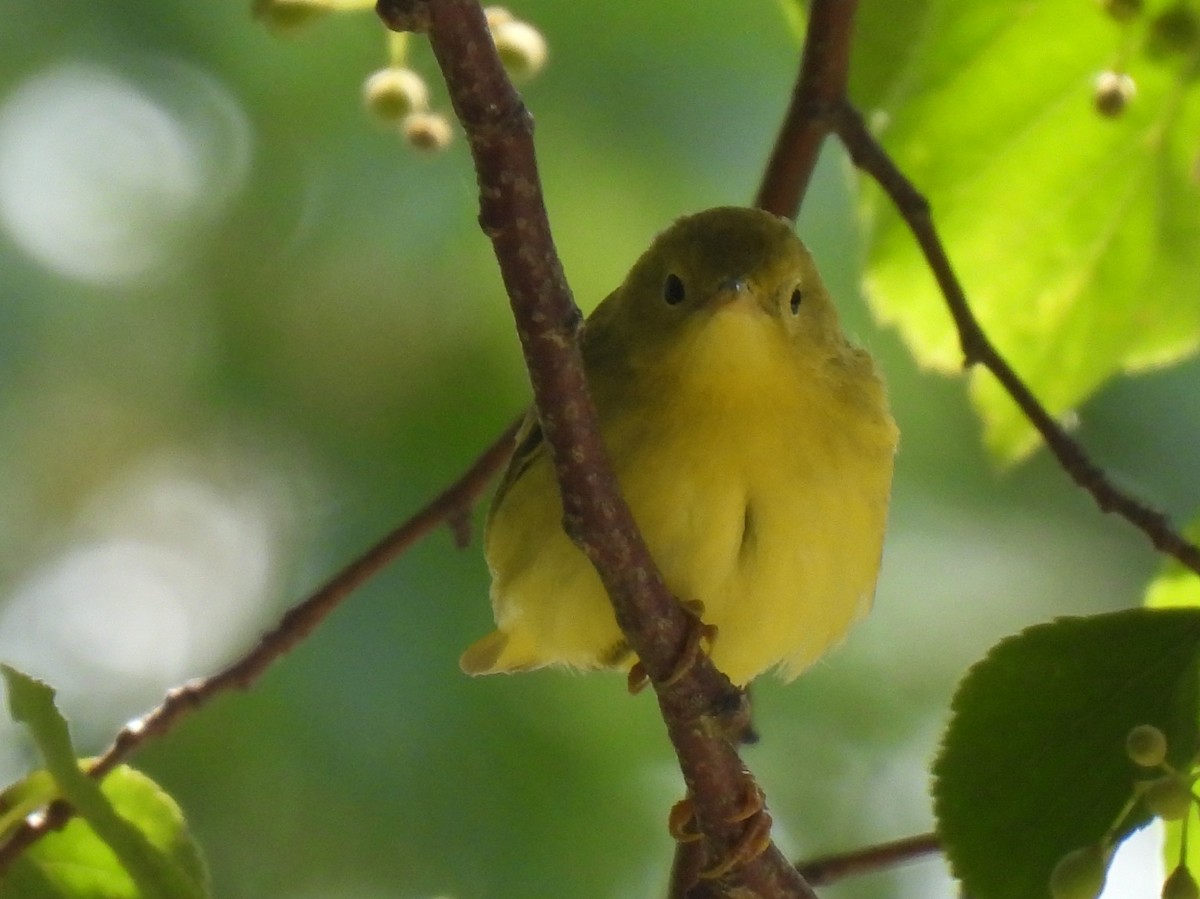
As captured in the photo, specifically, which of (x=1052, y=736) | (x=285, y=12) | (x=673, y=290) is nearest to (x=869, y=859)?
(x=1052, y=736)

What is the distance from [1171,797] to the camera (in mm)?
1854

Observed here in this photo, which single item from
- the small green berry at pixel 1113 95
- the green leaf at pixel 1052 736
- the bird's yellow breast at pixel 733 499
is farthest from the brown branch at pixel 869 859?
the small green berry at pixel 1113 95

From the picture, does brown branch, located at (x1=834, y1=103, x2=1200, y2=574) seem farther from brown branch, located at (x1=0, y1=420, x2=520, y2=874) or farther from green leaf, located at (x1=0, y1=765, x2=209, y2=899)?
green leaf, located at (x1=0, y1=765, x2=209, y2=899)

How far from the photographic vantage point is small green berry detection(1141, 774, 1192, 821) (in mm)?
1853

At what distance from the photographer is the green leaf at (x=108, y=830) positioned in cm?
195

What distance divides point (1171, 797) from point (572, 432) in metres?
0.80

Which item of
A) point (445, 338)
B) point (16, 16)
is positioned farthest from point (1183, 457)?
point (16, 16)

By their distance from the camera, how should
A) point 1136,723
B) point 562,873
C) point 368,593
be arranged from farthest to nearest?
point 368,593
point 562,873
point 1136,723

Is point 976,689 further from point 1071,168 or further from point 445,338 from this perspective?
point 445,338

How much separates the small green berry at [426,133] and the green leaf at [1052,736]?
110 centimetres

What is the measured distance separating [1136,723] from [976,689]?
203 millimetres

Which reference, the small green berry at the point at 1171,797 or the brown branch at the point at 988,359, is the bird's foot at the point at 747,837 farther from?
the brown branch at the point at 988,359

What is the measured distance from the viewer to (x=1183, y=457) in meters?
5.95

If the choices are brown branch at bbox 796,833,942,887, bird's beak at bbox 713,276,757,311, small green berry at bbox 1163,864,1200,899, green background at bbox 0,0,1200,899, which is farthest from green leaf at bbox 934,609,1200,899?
green background at bbox 0,0,1200,899
